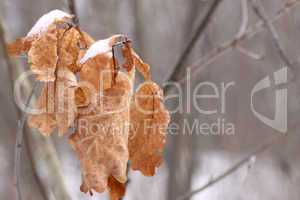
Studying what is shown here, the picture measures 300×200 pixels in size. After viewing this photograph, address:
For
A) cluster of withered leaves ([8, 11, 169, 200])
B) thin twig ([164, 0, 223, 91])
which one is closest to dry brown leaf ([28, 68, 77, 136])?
cluster of withered leaves ([8, 11, 169, 200])

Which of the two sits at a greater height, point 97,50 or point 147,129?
point 97,50

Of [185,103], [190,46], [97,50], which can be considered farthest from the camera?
[185,103]

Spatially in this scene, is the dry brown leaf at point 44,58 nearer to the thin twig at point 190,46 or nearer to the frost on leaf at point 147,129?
the frost on leaf at point 147,129

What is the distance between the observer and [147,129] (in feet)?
2.61

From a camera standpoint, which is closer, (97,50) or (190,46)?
→ (97,50)

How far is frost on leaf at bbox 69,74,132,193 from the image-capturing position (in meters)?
0.74

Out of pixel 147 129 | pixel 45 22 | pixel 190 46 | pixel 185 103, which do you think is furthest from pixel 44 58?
pixel 185 103

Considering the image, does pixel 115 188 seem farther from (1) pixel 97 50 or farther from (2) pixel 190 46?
(2) pixel 190 46

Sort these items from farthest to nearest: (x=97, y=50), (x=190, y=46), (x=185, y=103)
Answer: (x=185, y=103) < (x=190, y=46) < (x=97, y=50)

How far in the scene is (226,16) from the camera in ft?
8.81

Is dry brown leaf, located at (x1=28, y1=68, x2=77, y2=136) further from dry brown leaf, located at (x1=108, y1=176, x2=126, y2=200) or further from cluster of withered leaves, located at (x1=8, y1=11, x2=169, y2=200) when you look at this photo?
dry brown leaf, located at (x1=108, y1=176, x2=126, y2=200)

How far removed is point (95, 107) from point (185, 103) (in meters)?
1.54

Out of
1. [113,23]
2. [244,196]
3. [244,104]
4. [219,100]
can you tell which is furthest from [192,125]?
[244,196]

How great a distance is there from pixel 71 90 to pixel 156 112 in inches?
5.3
